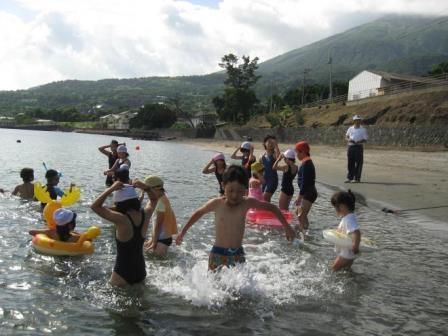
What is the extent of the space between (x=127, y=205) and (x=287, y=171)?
5430 mm

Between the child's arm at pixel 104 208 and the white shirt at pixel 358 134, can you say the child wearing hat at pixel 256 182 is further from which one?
the white shirt at pixel 358 134

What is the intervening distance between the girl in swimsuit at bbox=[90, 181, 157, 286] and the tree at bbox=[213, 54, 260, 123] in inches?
3526

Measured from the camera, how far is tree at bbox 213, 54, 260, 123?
94.5 m

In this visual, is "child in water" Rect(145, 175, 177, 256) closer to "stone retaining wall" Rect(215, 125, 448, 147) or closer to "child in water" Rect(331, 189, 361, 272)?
"child in water" Rect(331, 189, 361, 272)

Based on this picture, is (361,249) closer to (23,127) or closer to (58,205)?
(58,205)

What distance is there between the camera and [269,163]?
10906 mm

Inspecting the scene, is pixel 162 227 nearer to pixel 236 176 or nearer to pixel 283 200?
pixel 236 176

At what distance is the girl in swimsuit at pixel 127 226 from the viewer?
5.23m

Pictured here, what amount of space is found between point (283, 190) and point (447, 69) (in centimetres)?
6933

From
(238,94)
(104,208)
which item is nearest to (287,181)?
(104,208)

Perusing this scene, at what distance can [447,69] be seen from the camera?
70438 mm

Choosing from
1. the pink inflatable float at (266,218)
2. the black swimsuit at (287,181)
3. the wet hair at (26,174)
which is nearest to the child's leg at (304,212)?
the pink inflatable float at (266,218)

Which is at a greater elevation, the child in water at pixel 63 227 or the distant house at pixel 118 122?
the distant house at pixel 118 122

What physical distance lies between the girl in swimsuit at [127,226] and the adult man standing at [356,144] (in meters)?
11.8
